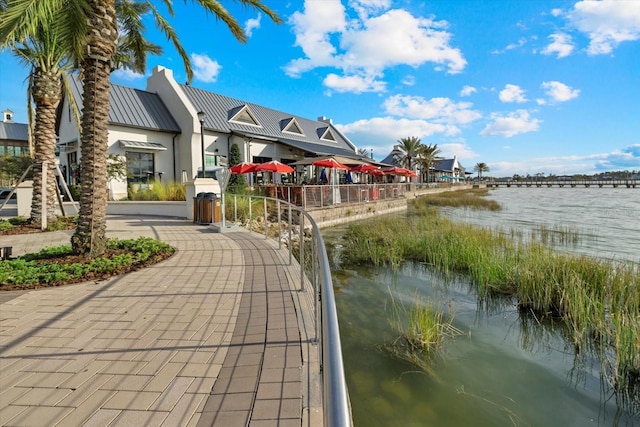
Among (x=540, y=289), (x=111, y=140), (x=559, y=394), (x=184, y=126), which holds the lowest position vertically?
(x=559, y=394)

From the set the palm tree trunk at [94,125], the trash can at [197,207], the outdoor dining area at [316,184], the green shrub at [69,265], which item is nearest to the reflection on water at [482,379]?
the green shrub at [69,265]

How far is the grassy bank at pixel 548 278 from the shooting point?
456 cm

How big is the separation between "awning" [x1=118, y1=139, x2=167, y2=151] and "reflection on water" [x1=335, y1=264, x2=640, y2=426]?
690 inches

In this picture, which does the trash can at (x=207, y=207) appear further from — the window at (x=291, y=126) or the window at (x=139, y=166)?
the window at (x=291, y=126)

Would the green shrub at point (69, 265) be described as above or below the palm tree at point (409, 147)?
below

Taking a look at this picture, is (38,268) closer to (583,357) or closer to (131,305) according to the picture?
(131,305)

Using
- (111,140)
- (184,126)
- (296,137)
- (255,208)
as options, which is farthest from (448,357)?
(296,137)

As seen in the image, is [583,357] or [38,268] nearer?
[583,357]

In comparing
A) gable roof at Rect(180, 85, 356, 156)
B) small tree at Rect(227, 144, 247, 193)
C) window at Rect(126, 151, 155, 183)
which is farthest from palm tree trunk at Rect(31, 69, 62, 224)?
gable roof at Rect(180, 85, 356, 156)

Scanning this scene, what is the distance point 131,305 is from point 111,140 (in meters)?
17.8

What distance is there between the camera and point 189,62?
9.99 m

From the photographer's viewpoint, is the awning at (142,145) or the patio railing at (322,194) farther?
the awning at (142,145)

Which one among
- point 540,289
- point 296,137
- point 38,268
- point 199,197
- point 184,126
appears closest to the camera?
point 38,268

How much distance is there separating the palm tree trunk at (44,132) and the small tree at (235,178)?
7340mm
